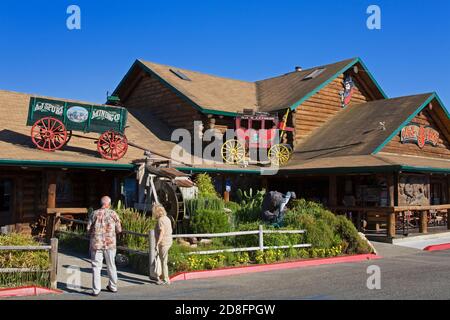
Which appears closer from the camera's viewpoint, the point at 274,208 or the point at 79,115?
the point at 274,208

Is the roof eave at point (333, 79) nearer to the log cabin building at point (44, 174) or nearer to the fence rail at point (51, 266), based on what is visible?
the log cabin building at point (44, 174)

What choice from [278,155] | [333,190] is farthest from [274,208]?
[278,155]

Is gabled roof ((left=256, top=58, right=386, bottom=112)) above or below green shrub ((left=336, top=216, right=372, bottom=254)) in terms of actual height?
above

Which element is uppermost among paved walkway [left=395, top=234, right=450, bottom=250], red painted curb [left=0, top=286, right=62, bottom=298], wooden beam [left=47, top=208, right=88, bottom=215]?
wooden beam [left=47, top=208, right=88, bottom=215]

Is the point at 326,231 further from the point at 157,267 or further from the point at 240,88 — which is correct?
the point at 240,88

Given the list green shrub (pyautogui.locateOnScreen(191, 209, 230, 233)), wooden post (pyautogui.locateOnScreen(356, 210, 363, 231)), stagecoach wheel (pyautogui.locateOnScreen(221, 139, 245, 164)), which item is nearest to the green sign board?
stagecoach wheel (pyautogui.locateOnScreen(221, 139, 245, 164))

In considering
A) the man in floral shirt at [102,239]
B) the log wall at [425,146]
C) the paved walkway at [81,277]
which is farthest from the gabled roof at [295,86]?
the man in floral shirt at [102,239]

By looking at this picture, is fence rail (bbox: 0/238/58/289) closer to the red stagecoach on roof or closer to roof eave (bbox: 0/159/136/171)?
roof eave (bbox: 0/159/136/171)

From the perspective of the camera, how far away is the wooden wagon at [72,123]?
1797 centimetres

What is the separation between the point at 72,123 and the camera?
61.1 feet

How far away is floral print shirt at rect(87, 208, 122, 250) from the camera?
9.87 meters

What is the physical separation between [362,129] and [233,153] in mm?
6422

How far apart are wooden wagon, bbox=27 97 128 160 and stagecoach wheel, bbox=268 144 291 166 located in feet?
24.5

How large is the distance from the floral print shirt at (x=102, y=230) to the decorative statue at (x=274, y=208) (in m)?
7.41
